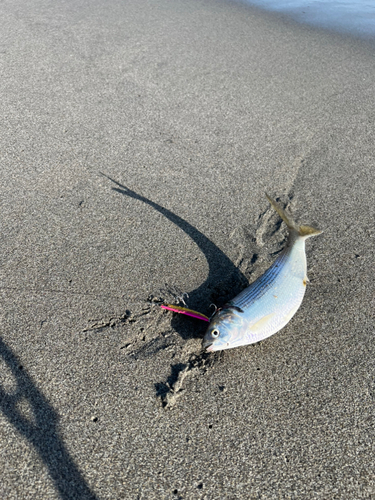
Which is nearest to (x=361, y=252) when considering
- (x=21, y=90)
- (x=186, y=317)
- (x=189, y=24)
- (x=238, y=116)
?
(x=186, y=317)

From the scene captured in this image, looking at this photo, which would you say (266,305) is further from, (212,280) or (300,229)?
(300,229)

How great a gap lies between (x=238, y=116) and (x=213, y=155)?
3.01 feet

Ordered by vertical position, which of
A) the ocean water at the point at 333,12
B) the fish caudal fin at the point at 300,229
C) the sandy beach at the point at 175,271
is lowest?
the sandy beach at the point at 175,271

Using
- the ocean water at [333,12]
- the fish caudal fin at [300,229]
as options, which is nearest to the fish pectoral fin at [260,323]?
the fish caudal fin at [300,229]

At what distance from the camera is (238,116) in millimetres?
4773

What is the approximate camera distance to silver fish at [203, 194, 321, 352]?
93.3 inches

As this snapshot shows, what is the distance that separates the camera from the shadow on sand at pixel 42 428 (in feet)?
6.32

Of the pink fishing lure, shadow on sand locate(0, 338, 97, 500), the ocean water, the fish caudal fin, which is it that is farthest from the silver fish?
the ocean water

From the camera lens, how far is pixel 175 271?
299cm

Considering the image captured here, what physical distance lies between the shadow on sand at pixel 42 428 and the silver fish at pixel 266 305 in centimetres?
90

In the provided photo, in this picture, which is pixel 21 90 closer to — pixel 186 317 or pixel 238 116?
pixel 238 116

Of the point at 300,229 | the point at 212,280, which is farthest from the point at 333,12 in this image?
the point at 212,280

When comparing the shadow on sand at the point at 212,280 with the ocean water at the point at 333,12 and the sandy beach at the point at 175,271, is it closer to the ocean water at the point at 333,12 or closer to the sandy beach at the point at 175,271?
the sandy beach at the point at 175,271

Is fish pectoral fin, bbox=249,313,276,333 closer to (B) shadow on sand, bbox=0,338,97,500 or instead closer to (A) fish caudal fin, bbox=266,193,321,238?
(A) fish caudal fin, bbox=266,193,321,238
